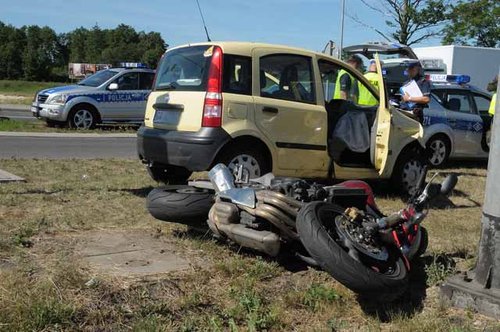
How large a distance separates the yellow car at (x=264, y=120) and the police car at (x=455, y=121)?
337 cm

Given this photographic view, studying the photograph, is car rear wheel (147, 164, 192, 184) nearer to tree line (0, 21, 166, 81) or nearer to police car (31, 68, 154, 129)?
police car (31, 68, 154, 129)

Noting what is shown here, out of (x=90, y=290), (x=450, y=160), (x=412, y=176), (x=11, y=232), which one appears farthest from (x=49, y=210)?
(x=450, y=160)

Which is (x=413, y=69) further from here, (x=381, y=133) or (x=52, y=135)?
(x=52, y=135)

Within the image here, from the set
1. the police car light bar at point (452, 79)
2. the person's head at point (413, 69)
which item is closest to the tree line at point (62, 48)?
the police car light bar at point (452, 79)

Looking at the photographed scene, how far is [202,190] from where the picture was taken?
5.37 m

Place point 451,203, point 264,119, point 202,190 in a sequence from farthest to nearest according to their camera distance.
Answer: point 451,203 < point 264,119 < point 202,190

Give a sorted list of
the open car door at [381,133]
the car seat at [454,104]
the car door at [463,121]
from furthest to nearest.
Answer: the car seat at [454,104] < the car door at [463,121] < the open car door at [381,133]

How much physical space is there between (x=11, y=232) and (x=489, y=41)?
38.5 m

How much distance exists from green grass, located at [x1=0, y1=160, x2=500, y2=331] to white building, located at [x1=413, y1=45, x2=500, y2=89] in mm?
14190

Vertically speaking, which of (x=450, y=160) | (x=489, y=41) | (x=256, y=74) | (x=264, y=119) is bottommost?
(x=450, y=160)

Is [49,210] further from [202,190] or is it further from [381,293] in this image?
[381,293]

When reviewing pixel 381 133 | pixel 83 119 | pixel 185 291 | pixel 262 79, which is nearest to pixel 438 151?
pixel 381 133

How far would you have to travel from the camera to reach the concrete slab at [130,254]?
432cm

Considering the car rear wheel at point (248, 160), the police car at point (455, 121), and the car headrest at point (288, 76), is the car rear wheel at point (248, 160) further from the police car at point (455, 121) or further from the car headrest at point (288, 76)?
the police car at point (455, 121)
